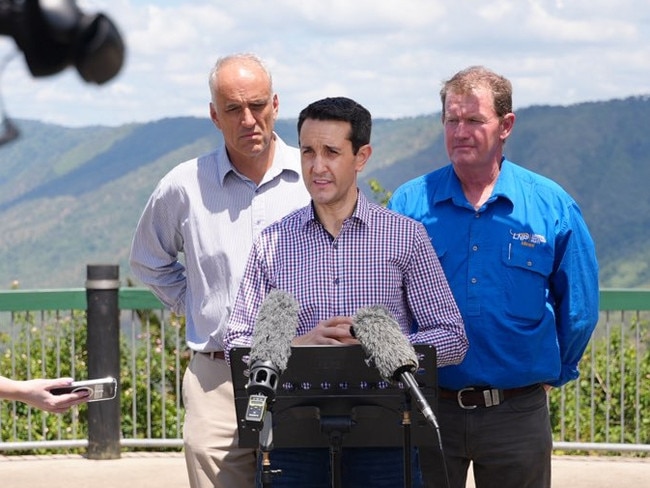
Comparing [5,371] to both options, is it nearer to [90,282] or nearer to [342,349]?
[90,282]

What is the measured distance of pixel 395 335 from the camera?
3701 mm

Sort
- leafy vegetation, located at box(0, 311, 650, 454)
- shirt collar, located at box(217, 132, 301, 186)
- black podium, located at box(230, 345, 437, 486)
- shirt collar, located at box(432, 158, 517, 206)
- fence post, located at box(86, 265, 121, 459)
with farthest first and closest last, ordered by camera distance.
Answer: leafy vegetation, located at box(0, 311, 650, 454) < fence post, located at box(86, 265, 121, 459) < shirt collar, located at box(217, 132, 301, 186) < shirt collar, located at box(432, 158, 517, 206) < black podium, located at box(230, 345, 437, 486)

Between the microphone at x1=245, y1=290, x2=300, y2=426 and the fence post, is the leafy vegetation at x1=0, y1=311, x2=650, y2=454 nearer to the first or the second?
the fence post

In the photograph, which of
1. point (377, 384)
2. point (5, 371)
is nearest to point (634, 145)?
point (5, 371)

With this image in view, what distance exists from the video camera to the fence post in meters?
6.83

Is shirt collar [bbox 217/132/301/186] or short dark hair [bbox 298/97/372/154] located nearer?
short dark hair [bbox 298/97/372/154]

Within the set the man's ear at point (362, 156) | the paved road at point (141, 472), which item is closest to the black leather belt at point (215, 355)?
the man's ear at point (362, 156)

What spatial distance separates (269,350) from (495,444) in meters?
1.74

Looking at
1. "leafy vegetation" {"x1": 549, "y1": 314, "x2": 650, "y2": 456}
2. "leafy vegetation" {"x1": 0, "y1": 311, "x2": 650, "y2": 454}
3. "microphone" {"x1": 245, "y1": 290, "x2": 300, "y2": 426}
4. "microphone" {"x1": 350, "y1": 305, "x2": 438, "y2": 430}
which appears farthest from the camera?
"leafy vegetation" {"x1": 0, "y1": 311, "x2": 650, "y2": 454}

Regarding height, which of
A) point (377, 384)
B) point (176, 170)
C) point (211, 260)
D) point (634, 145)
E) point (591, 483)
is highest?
point (634, 145)

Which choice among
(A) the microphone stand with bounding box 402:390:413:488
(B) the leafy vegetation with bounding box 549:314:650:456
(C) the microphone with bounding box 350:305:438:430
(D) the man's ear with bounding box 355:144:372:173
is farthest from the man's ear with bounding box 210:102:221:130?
(B) the leafy vegetation with bounding box 549:314:650:456

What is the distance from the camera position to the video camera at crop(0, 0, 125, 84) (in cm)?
211

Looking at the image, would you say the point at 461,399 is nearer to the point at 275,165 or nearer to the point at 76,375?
the point at 275,165

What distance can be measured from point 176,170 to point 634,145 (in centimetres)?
5615
